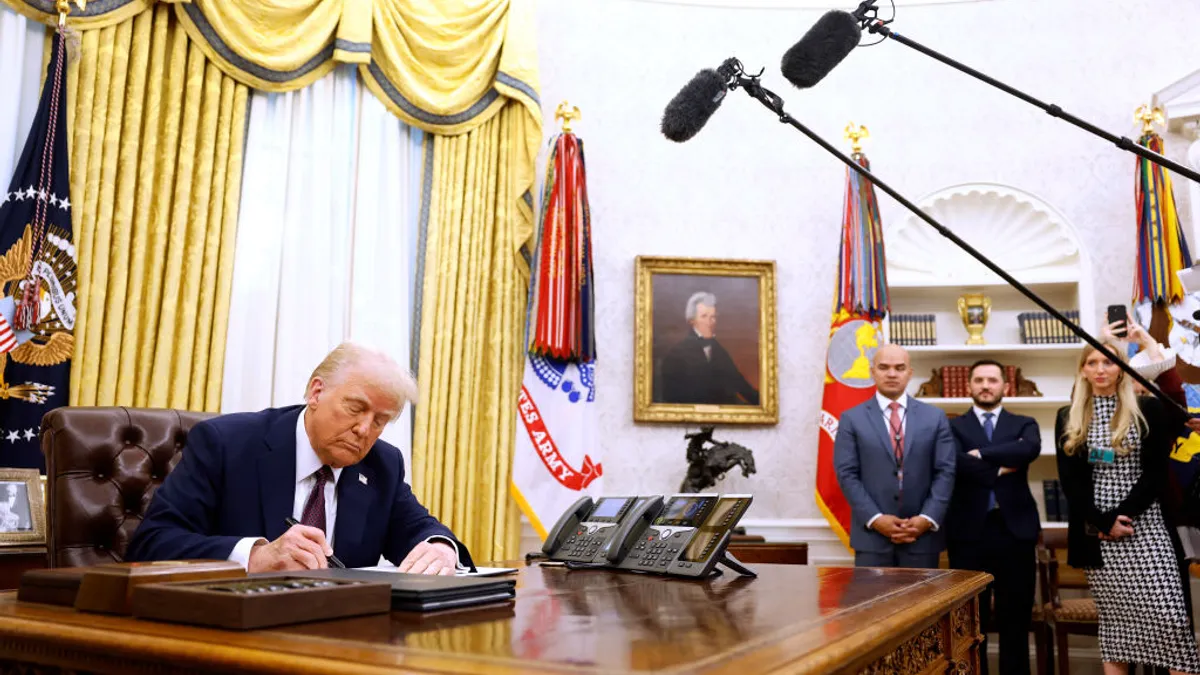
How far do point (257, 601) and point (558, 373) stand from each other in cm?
445

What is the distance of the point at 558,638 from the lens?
117 cm

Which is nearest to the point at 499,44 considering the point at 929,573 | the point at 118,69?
the point at 118,69

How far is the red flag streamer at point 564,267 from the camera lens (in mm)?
5480

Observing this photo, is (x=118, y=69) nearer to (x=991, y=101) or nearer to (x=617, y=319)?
(x=617, y=319)

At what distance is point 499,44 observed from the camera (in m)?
5.71

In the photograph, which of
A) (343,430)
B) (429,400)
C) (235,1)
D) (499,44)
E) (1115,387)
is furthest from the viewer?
(499,44)

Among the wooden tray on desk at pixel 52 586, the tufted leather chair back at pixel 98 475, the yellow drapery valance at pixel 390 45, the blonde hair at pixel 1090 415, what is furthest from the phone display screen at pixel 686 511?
the yellow drapery valance at pixel 390 45

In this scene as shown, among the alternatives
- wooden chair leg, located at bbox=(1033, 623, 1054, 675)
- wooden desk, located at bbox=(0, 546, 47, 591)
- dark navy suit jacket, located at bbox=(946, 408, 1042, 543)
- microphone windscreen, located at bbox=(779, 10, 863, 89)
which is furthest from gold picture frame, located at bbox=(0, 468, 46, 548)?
wooden chair leg, located at bbox=(1033, 623, 1054, 675)

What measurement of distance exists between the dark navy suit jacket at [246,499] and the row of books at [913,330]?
4.20 metres

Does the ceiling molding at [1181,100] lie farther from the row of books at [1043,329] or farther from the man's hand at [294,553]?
the man's hand at [294,553]

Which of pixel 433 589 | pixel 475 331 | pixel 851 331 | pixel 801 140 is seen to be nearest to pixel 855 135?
pixel 801 140

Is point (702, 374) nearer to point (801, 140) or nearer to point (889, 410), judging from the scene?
point (889, 410)

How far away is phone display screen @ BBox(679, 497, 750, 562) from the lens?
2041 mm

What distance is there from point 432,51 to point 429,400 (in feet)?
6.72
